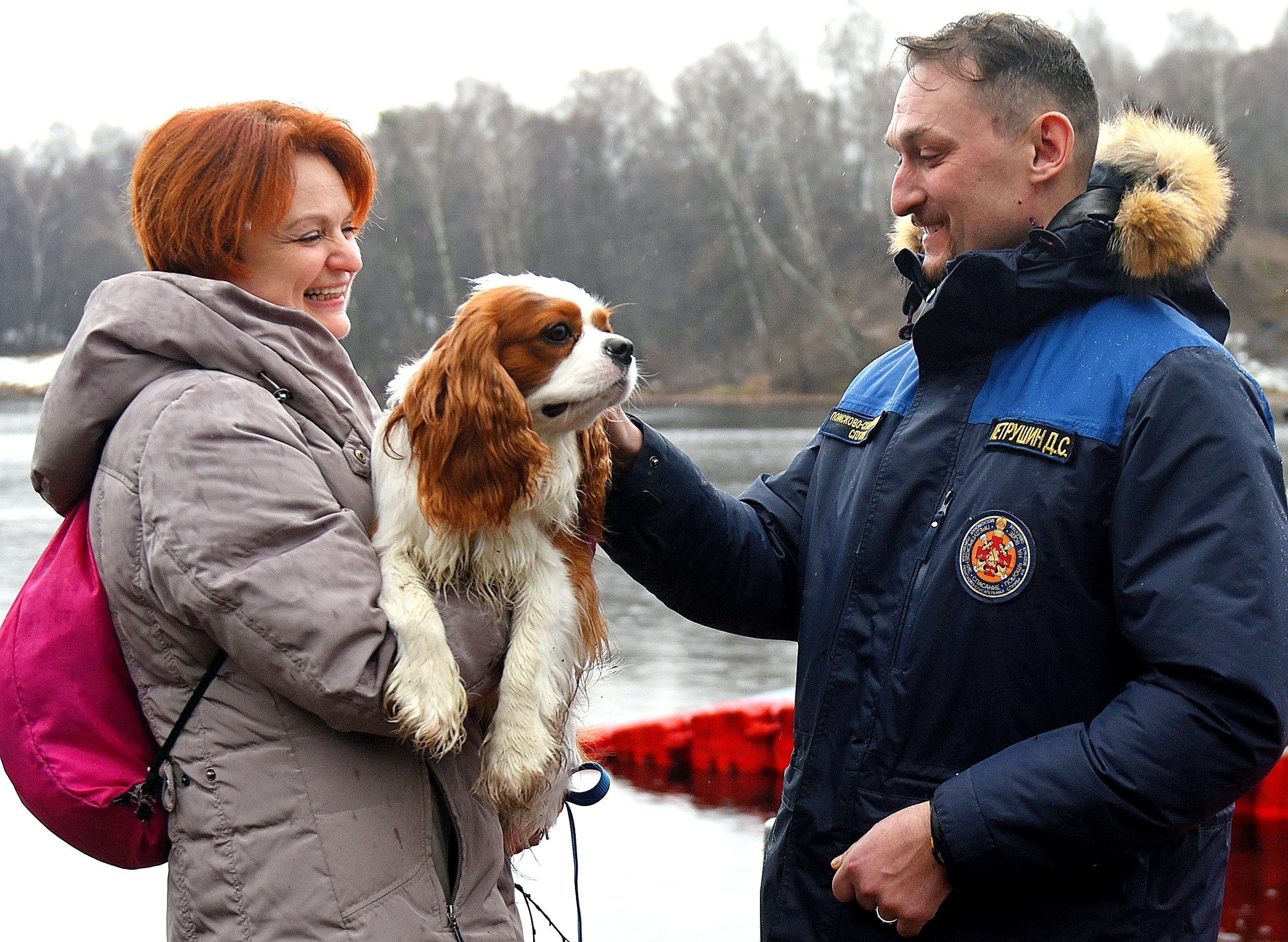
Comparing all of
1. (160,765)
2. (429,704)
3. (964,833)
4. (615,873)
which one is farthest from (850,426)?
(615,873)

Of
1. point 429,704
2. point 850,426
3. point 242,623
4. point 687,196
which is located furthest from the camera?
point 687,196

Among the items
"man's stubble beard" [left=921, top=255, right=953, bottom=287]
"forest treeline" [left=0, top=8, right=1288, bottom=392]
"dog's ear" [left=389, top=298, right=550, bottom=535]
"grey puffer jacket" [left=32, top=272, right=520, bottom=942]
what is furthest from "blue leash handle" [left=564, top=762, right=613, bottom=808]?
"forest treeline" [left=0, top=8, right=1288, bottom=392]

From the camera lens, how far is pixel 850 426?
278 cm

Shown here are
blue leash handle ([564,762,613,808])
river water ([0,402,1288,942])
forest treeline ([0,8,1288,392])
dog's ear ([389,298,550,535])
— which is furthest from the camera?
forest treeline ([0,8,1288,392])

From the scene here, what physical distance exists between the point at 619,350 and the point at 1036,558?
3.20 feet

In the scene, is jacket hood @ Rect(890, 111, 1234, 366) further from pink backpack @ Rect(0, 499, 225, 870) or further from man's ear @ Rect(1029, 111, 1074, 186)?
pink backpack @ Rect(0, 499, 225, 870)

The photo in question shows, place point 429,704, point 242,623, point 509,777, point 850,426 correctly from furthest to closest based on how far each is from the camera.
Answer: point 850,426 → point 509,777 → point 429,704 → point 242,623

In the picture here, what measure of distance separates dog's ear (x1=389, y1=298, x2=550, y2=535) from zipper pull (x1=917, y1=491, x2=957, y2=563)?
2.57 feet

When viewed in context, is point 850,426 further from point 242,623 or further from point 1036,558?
point 242,623

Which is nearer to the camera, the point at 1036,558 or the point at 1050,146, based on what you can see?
the point at 1036,558

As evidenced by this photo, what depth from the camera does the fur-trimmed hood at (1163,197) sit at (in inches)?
91.9

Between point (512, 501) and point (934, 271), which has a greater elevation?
point (934, 271)

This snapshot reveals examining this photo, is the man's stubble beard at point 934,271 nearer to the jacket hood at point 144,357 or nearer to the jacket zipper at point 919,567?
the jacket zipper at point 919,567

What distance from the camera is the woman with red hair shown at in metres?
2.06
